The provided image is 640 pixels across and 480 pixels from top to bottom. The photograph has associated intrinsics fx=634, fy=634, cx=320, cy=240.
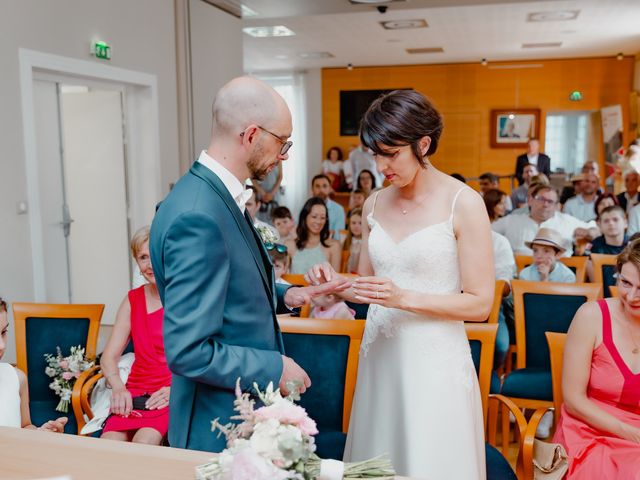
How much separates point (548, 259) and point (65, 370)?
3.22 metres

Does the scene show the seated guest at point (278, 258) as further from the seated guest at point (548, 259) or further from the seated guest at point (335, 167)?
the seated guest at point (335, 167)

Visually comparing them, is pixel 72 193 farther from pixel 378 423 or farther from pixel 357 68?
pixel 357 68

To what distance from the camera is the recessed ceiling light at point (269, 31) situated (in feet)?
32.3

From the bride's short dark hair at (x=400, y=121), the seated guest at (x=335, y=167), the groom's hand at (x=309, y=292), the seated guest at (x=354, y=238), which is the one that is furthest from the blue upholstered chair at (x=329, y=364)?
the seated guest at (x=335, y=167)

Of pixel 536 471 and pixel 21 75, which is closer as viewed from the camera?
pixel 536 471

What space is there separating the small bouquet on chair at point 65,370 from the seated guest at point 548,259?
10.0 feet

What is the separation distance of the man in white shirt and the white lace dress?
3989mm

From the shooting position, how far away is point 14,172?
4523mm

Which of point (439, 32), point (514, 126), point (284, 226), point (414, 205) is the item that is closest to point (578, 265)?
point (284, 226)

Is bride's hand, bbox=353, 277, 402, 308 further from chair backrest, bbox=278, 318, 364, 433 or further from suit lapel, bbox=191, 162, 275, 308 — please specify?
chair backrest, bbox=278, 318, 364, 433

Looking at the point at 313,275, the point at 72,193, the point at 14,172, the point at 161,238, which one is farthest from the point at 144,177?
the point at 161,238

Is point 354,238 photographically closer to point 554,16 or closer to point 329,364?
point 329,364

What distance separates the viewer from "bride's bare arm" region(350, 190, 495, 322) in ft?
6.45

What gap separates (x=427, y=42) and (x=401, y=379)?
10283 millimetres
